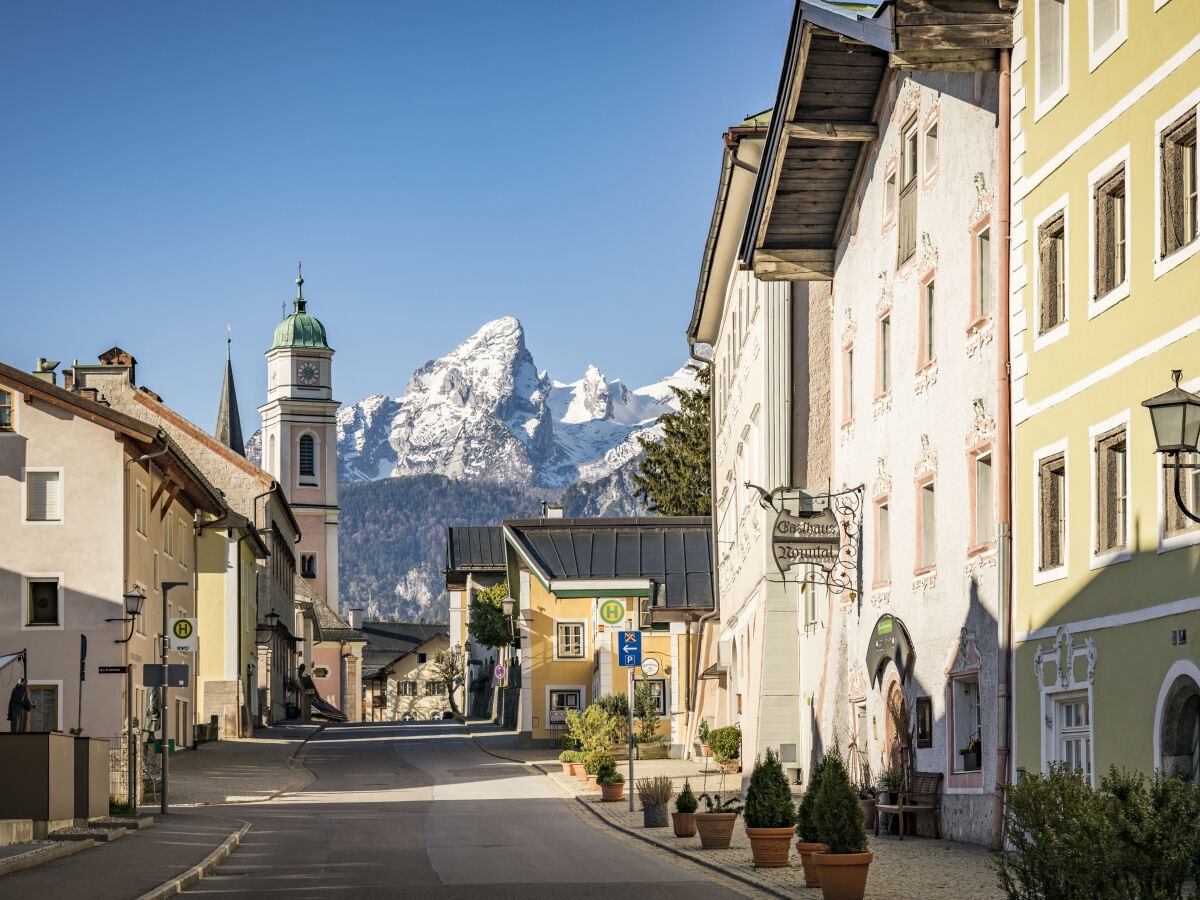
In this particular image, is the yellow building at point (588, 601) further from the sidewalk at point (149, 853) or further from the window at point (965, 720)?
the window at point (965, 720)

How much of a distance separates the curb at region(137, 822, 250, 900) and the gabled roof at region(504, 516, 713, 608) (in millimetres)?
33136

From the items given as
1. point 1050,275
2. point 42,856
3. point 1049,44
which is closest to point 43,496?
point 42,856

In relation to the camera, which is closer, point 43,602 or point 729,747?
point 729,747

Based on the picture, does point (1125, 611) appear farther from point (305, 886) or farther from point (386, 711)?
point (386, 711)

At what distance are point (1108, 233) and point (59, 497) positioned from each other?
29.8m

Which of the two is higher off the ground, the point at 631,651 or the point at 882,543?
the point at 882,543

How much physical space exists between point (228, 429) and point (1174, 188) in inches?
4906

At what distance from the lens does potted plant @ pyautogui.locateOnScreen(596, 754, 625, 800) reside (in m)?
33.0

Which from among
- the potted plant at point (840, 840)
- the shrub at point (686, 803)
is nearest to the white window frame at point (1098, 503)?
the potted plant at point (840, 840)

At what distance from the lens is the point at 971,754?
22.6 metres

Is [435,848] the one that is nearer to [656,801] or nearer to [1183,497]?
[656,801]

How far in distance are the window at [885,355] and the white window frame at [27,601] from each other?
22.4 metres

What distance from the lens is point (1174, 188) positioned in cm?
1673

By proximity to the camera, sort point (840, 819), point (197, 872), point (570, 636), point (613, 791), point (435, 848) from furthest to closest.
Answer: point (570, 636) → point (613, 791) → point (435, 848) → point (197, 872) → point (840, 819)
